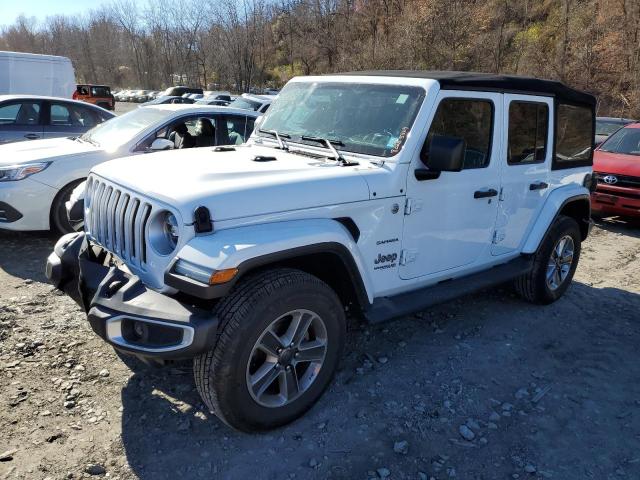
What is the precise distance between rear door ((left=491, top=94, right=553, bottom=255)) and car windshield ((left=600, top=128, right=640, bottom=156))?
5.42 m

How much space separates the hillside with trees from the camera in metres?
25.5

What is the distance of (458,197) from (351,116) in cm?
96

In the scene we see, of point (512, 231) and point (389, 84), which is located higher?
point (389, 84)

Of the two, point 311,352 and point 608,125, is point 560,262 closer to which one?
point 311,352

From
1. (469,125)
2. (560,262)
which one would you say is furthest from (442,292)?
(560,262)

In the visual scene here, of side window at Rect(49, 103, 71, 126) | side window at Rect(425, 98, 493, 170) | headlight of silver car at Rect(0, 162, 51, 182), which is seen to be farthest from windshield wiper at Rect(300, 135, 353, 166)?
side window at Rect(49, 103, 71, 126)

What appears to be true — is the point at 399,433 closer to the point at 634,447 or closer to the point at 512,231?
the point at 634,447

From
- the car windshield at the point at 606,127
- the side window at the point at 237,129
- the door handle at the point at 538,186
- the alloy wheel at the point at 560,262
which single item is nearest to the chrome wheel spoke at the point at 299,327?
the door handle at the point at 538,186

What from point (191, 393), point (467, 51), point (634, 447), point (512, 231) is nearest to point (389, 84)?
point (512, 231)

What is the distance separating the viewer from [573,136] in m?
4.87

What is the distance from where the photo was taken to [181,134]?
261 inches

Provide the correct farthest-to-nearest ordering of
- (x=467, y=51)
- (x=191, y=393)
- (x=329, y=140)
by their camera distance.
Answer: (x=467, y=51) → (x=329, y=140) → (x=191, y=393)

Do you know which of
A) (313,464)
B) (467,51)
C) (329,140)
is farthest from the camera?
(467,51)

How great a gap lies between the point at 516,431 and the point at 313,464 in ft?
4.18
